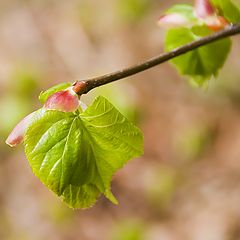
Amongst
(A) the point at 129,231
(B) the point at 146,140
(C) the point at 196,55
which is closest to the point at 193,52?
(C) the point at 196,55

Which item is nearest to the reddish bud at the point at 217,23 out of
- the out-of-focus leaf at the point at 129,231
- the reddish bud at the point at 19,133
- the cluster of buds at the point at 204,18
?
the cluster of buds at the point at 204,18

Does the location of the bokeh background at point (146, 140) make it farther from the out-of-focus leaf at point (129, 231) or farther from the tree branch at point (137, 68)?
the tree branch at point (137, 68)

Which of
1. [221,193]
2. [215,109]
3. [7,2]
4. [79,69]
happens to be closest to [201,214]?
[221,193]

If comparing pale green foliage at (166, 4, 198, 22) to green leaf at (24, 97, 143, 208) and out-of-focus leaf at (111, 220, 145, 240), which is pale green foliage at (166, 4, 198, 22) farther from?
out-of-focus leaf at (111, 220, 145, 240)

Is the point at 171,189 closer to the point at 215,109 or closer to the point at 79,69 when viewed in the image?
the point at 215,109

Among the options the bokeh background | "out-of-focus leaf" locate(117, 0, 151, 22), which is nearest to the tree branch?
the bokeh background

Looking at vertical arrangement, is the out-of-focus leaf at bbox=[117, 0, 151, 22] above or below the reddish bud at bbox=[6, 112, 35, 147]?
below
